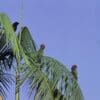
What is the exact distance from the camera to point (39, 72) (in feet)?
37.8

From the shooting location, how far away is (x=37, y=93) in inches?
449

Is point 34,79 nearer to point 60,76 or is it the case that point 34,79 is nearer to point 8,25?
point 60,76

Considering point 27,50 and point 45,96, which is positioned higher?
point 27,50

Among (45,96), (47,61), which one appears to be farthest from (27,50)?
(45,96)

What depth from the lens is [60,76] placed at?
11.6 m

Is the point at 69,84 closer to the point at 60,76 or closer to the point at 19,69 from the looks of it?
the point at 60,76

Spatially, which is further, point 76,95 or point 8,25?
point 76,95

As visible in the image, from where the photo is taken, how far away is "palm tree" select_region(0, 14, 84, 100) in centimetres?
1102

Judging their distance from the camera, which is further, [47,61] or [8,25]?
[47,61]

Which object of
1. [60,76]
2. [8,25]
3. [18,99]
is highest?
[8,25]

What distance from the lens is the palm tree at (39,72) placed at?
434 inches

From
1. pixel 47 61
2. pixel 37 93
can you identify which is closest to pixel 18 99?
pixel 37 93

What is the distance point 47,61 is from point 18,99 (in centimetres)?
121

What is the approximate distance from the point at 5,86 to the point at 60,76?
4.16 feet
